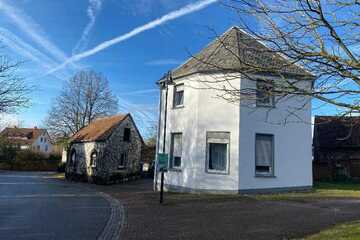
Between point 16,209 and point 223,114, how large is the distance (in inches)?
409

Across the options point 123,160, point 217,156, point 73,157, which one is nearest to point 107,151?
point 123,160

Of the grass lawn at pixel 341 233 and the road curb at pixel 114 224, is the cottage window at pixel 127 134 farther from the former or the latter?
the grass lawn at pixel 341 233

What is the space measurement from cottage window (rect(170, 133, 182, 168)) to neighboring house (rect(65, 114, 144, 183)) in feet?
38.9

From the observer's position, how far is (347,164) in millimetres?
30641

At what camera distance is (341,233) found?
26.5ft

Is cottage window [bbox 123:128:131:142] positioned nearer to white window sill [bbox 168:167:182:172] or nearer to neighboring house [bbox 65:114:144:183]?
neighboring house [bbox 65:114:144:183]

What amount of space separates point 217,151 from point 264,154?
2.44m

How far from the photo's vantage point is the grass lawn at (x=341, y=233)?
7646 mm

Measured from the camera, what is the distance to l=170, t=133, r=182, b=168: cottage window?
1966 cm

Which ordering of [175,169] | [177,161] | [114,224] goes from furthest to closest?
[177,161]
[175,169]
[114,224]

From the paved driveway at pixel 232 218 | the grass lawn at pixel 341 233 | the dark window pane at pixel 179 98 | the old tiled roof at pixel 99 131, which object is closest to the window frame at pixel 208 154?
the paved driveway at pixel 232 218

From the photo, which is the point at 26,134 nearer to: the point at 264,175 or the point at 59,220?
the point at 264,175

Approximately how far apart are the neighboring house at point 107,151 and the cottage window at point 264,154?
632 inches

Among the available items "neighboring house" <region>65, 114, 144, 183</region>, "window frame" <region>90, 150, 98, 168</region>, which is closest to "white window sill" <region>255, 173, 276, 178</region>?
"neighboring house" <region>65, 114, 144, 183</region>
